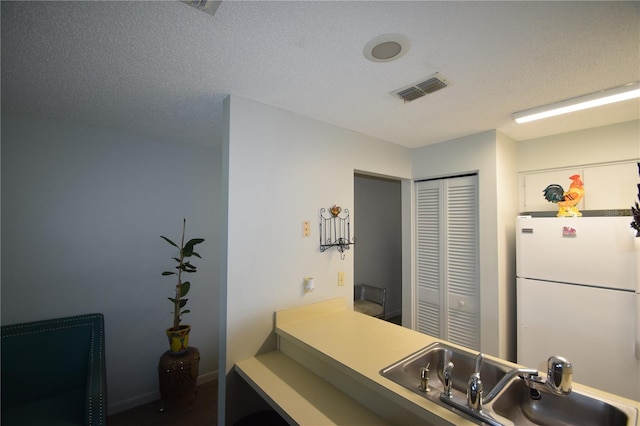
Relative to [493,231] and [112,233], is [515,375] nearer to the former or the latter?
[493,231]

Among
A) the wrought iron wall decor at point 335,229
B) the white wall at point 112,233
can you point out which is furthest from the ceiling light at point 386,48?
the white wall at point 112,233

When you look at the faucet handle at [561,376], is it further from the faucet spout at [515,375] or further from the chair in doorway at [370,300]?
the chair in doorway at [370,300]

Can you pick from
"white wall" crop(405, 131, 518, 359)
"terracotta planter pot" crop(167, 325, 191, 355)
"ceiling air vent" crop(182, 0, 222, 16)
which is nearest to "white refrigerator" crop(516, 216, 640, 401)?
"white wall" crop(405, 131, 518, 359)

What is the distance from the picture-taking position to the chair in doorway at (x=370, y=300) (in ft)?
11.7

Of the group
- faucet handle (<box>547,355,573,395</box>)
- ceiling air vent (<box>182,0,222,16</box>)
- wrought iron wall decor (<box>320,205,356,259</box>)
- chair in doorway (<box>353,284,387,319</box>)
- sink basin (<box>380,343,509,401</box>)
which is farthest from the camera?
chair in doorway (<box>353,284,387,319</box>)

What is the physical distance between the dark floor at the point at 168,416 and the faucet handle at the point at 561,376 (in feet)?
7.93

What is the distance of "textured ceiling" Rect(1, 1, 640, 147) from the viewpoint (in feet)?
3.64

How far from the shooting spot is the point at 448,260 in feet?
9.26

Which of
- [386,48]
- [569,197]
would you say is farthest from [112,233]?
[569,197]

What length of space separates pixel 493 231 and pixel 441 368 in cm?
141

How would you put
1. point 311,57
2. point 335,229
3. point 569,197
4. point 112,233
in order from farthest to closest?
point 112,233
point 335,229
point 569,197
point 311,57

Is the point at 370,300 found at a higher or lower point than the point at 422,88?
lower

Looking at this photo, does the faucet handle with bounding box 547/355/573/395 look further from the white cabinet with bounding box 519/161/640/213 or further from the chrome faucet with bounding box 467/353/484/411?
the white cabinet with bounding box 519/161/640/213

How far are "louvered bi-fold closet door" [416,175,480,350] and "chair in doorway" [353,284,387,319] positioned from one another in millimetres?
648
